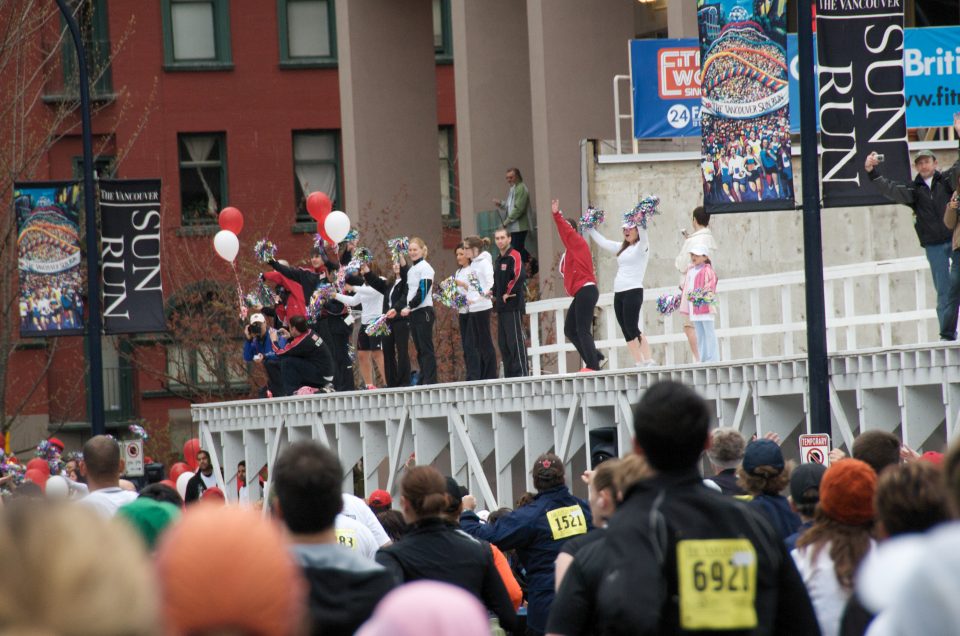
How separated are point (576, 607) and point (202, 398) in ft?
114

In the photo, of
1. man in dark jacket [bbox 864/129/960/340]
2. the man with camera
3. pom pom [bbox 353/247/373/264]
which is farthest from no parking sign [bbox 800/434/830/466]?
the man with camera

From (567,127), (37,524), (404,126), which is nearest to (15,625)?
(37,524)

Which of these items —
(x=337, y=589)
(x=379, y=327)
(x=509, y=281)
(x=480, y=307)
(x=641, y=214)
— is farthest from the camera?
(x=379, y=327)

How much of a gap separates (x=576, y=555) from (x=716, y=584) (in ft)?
1.56

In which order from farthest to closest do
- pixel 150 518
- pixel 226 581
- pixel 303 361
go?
pixel 303 361 < pixel 150 518 < pixel 226 581

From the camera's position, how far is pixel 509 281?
20.2 m

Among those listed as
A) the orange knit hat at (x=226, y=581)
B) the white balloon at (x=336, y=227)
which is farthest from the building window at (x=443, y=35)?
the orange knit hat at (x=226, y=581)

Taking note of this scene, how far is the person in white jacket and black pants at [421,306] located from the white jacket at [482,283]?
675mm

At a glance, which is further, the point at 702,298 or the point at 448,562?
the point at 702,298

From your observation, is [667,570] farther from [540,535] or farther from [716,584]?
[540,535]

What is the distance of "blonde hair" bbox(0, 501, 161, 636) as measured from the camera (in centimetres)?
244

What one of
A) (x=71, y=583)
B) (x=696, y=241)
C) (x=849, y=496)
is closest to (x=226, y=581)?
(x=71, y=583)

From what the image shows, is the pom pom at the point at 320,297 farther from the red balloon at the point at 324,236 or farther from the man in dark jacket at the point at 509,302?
the man in dark jacket at the point at 509,302

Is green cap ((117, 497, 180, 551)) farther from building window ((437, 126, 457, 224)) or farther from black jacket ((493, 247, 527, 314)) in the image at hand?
building window ((437, 126, 457, 224))
